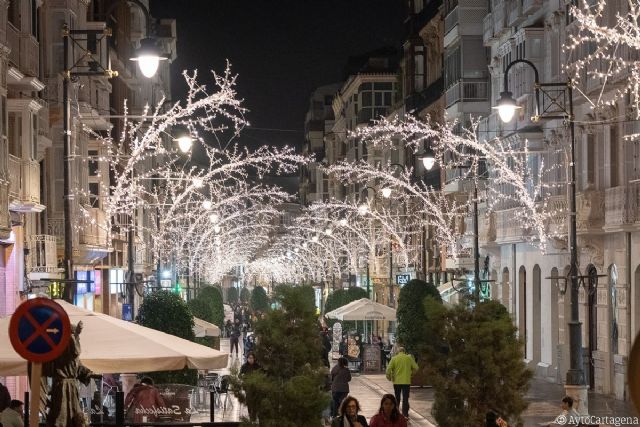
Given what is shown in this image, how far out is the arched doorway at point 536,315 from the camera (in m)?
47.4

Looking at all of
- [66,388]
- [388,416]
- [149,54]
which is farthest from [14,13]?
[66,388]

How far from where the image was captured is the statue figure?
15.0 m

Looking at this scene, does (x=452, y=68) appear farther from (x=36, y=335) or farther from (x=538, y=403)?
(x=36, y=335)

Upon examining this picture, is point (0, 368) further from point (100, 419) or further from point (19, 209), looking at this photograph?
point (19, 209)

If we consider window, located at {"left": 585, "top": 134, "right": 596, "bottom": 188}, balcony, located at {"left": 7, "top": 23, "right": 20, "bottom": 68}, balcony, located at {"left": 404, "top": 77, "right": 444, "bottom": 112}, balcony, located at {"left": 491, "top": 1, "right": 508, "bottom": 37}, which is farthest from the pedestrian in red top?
balcony, located at {"left": 404, "top": 77, "right": 444, "bottom": 112}

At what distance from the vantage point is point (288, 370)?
1839 cm

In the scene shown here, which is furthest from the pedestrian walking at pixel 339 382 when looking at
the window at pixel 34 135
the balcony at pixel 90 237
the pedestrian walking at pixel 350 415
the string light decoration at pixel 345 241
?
the string light decoration at pixel 345 241

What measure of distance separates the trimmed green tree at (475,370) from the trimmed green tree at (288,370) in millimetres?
2482

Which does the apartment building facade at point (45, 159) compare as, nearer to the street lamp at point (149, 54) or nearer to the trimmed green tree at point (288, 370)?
the street lamp at point (149, 54)

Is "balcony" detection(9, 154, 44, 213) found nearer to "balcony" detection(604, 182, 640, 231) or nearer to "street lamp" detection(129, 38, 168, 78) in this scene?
"street lamp" detection(129, 38, 168, 78)

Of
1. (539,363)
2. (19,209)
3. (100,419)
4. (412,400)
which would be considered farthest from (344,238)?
(100,419)

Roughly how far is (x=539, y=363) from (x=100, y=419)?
90.9 feet

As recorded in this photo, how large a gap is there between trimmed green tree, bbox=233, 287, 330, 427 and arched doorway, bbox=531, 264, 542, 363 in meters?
28.9

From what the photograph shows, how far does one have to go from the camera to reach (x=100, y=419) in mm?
20562
